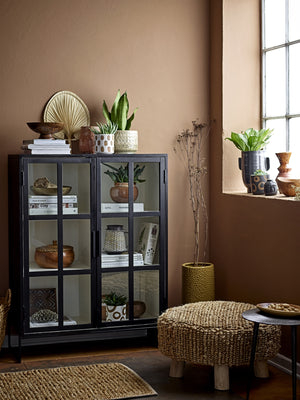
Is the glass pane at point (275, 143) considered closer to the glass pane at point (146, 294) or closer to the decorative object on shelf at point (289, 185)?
the decorative object on shelf at point (289, 185)

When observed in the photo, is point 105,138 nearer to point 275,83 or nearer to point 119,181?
point 119,181

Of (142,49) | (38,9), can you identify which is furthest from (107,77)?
(38,9)

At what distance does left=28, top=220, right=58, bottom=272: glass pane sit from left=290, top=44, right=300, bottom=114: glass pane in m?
1.75

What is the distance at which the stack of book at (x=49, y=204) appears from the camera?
13.9 feet

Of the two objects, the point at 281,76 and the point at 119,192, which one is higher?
the point at 281,76

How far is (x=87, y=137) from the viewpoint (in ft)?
14.3

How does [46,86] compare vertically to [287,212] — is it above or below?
above

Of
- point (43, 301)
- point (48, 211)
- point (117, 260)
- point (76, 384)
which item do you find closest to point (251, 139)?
point (117, 260)

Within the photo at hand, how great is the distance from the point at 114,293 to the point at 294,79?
1.86 meters

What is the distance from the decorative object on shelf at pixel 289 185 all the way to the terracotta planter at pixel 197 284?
83 cm

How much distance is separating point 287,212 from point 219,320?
776mm

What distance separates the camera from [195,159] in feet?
16.2

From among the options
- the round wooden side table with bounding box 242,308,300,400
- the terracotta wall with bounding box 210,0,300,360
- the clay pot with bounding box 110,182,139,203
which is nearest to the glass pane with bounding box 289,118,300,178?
the terracotta wall with bounding box 210,0,300,360

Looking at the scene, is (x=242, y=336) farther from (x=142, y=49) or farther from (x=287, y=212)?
(x=142, y=49)
